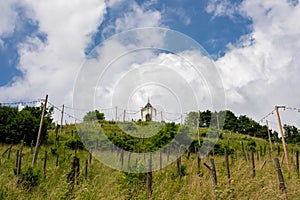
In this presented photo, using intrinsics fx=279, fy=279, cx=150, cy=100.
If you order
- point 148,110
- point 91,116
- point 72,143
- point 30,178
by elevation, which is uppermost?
point 148,110

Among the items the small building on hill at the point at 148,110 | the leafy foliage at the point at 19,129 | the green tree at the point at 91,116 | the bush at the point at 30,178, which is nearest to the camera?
the bush at the point at 30,178

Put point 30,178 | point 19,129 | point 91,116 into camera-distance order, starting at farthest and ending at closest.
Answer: point 19,129 < point 91,116 < point 30,178

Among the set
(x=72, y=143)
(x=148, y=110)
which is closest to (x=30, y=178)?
(x=148, y=110)

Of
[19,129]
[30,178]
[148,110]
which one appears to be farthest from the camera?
[19,129]

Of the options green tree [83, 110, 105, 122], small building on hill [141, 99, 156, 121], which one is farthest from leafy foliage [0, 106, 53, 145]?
green tree [83, 110, 105, 122]

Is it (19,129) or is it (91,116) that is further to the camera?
(19,129)

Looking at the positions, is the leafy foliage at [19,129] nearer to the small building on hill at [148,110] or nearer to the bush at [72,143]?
the bush at [72,143]

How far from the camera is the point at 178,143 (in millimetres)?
22125

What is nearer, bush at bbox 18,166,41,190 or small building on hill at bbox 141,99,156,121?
bush at bbox 18,166,41,190

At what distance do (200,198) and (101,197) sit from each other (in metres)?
2.15

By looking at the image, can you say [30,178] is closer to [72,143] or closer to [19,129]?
[72,143]

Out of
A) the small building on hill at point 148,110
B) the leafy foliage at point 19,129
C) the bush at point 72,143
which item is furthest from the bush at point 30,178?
the leafy foliage at point 19,129

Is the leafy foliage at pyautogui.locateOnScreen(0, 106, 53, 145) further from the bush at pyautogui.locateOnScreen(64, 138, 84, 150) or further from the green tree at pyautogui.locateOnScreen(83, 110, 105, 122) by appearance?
the green tree at pyautogui.locateOnScreen(83, 110, 105, 122)

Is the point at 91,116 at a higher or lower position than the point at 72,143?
higher
